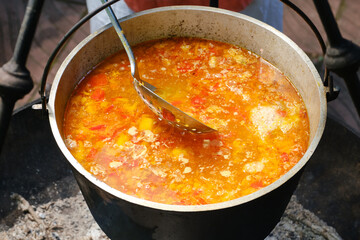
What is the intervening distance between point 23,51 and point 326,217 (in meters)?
1.79

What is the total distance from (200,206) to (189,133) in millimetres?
501

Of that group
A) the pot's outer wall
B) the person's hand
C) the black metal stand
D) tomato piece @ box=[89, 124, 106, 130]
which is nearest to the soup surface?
tomato piece @ box=[89, 124, 106, 130]

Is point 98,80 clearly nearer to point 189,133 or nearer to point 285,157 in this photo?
point 189,133

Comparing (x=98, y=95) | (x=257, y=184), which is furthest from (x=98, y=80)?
(x=257, y=184)

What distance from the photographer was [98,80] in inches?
78.7

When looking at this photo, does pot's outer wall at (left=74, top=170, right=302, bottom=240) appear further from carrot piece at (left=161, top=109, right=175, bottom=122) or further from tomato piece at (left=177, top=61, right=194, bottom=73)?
tomato piece at (left=177, top=61, right=194, bottom=73)

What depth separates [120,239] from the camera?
1.61m

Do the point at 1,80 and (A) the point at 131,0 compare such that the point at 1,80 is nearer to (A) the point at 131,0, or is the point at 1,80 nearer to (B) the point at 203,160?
(B) the point at 203,160

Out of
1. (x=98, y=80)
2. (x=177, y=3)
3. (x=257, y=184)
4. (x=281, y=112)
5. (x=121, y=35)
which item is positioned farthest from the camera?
(x=177, y=3)

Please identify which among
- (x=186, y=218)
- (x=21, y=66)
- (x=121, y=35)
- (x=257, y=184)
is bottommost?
(x=257, y=184)

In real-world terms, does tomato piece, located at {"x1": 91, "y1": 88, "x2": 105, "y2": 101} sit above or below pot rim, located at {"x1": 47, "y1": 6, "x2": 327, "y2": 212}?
below

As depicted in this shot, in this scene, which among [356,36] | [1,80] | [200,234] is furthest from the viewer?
[356,36]

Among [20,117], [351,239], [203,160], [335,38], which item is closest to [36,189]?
[20,117]

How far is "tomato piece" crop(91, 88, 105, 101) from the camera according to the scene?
1930 mm
